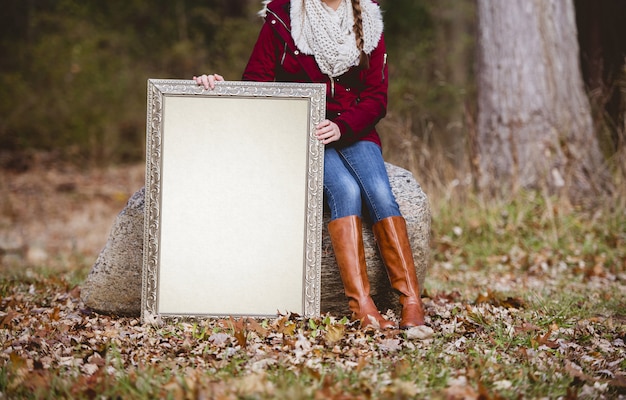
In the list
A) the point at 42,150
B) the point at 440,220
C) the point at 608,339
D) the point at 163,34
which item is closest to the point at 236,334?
the point at 608,339

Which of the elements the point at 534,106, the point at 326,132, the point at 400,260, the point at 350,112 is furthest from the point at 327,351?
the point at 534,106

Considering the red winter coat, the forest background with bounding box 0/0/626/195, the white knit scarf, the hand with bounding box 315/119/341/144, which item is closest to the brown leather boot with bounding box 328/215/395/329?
the hand with bounding box 315/119/341/144

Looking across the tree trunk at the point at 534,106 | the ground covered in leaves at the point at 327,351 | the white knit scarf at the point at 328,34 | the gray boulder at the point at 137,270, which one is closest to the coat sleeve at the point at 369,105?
the white knit scarf at the point at 328,34

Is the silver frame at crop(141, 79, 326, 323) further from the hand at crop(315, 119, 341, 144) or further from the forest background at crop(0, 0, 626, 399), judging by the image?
the forest background at crop(0, 0, 626, 399)

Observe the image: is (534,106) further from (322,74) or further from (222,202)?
(222,202)

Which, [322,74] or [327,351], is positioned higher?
[322,74]

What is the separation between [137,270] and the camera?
365cm

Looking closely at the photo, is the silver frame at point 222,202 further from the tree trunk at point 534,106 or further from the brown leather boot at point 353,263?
the tree trunk at point 534,106

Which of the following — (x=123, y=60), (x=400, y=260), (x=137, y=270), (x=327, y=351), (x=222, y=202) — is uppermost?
(x=123, y=60)

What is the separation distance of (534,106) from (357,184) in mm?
3417

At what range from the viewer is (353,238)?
3287 millimetres

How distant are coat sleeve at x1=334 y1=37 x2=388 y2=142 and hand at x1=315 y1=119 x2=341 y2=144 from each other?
0.24ft

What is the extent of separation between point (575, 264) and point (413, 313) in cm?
276

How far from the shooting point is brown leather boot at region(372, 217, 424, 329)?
10.8 ft
